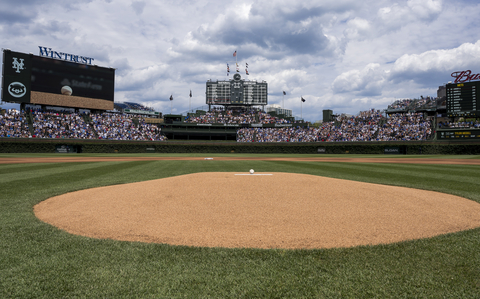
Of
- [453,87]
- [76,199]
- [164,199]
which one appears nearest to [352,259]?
[164,199]

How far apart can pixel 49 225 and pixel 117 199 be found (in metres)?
2.14

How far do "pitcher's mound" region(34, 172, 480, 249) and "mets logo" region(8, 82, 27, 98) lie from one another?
46.3 m

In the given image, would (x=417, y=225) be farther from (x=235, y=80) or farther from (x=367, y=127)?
(x=235, y=80)

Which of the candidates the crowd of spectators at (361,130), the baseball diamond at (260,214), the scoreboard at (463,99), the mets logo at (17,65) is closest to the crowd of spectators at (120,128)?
the mets logo at (17,65)

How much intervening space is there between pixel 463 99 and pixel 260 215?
44.1m

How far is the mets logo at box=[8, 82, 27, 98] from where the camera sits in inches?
1617

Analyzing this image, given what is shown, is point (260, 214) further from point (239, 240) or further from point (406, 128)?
point (406, 128)

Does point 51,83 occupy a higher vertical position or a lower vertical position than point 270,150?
higher

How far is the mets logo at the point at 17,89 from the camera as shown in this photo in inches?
1617

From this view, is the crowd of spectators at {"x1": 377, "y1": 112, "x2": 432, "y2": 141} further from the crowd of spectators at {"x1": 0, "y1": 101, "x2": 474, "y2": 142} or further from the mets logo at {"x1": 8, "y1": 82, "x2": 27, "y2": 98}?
the mets logo at {"x1": 8, "y1": 82, "x2": 27, "y2": 98}

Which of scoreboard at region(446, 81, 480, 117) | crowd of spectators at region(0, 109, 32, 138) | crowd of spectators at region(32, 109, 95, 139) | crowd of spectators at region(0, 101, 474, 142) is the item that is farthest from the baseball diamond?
crowd of spectators at region(0, 101, 474, 142)

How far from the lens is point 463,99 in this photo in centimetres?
3653

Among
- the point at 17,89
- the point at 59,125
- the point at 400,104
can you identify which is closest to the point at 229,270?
the point at 59,125

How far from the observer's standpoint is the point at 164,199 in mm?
6855
